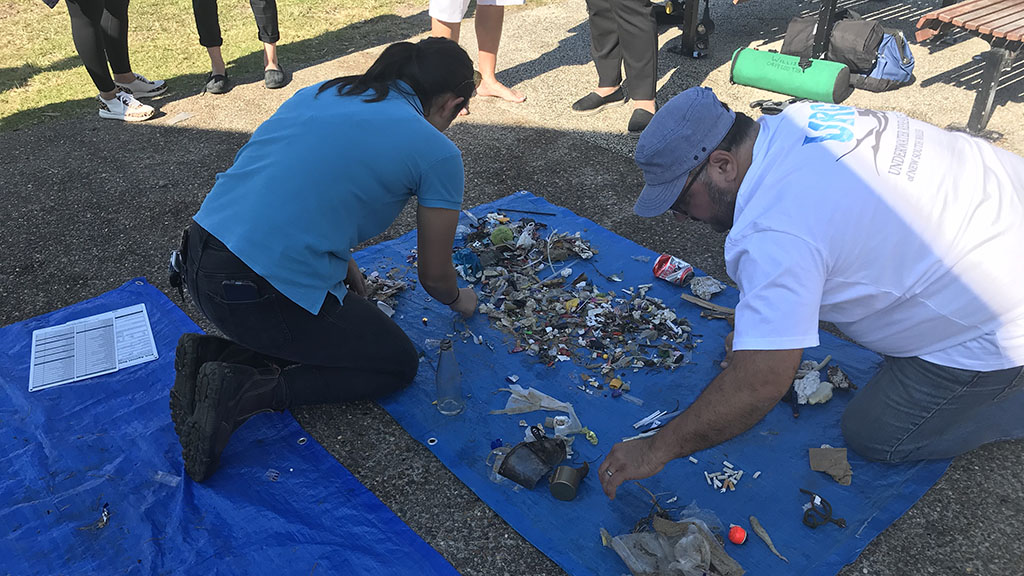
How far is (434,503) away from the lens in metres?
2.66

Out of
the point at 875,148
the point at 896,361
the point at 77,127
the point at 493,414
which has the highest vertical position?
the point at 875,148

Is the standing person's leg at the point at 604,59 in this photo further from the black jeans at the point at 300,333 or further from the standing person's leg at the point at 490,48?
the black jeans at the point at 300,333

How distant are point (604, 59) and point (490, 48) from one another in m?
0.97

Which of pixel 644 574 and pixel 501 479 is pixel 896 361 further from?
pixel 501 479

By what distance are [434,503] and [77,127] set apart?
5.01 metres

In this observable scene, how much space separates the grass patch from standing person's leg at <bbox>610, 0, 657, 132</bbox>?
3.19m

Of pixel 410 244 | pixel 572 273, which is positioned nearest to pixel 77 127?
pixel 410 244

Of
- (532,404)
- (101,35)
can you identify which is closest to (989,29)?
(532,404)

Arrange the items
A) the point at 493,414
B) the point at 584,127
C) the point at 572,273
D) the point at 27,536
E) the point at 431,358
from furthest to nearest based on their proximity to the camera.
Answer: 1. the point at 584,127
2. the point at 572,273
3. the point at 431,358
4. the point at 493,414
5. the point at 27,536

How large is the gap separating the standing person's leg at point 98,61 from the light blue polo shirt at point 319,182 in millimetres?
3718

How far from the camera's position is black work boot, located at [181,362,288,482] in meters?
2.59

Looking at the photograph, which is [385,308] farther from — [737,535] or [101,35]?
[101,35]

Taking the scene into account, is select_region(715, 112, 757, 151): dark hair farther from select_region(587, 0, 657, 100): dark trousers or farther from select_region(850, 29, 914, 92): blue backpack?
select_region(850, 29, 914, 92): blue backpack

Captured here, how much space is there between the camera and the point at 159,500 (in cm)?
265
